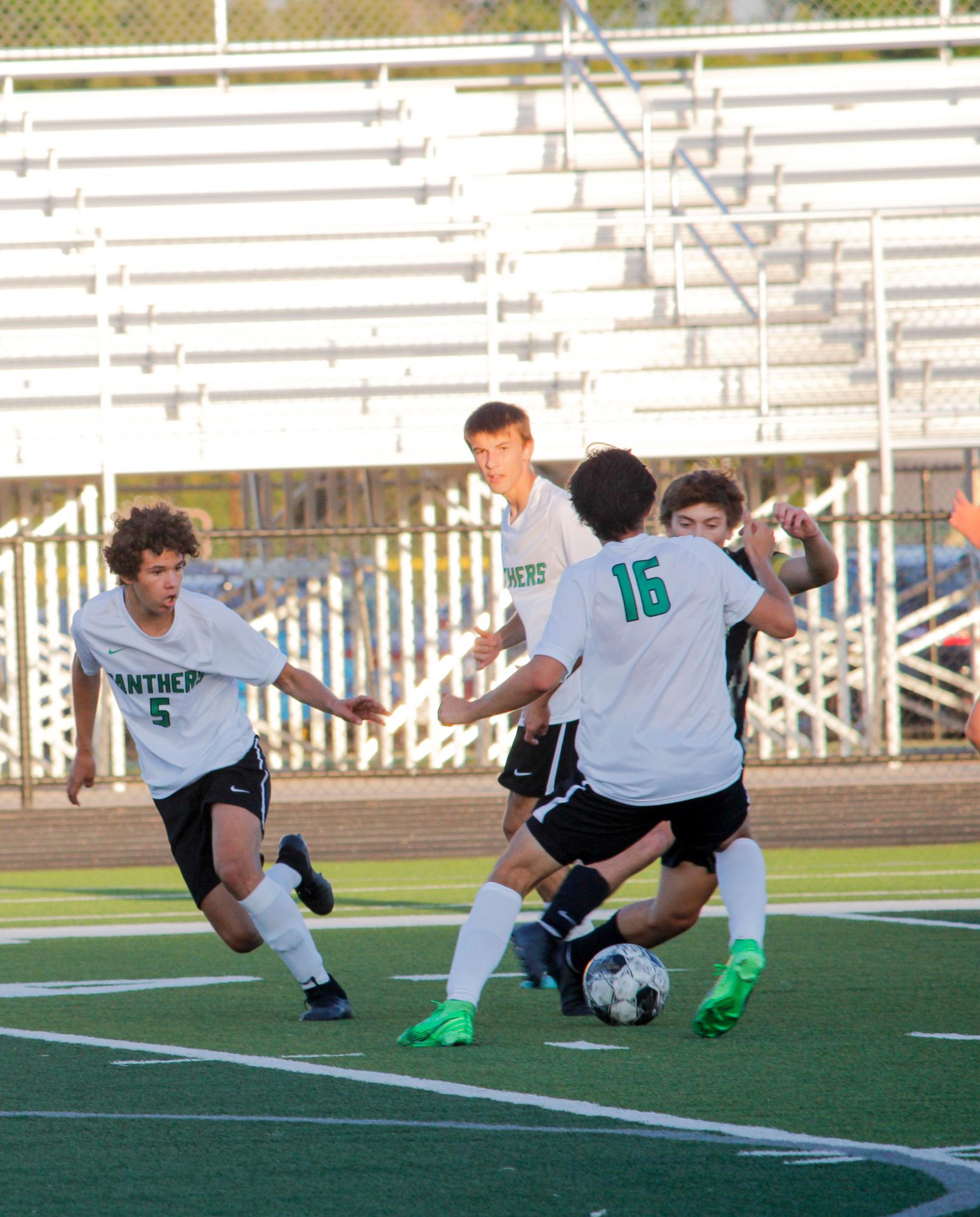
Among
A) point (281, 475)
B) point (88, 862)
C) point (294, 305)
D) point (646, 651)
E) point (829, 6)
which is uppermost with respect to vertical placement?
point (829, 6)

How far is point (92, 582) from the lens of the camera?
16.0m

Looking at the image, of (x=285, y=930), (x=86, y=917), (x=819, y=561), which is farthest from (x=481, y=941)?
(x=86, y=917)

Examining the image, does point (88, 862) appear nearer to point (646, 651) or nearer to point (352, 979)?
point (352, 979)

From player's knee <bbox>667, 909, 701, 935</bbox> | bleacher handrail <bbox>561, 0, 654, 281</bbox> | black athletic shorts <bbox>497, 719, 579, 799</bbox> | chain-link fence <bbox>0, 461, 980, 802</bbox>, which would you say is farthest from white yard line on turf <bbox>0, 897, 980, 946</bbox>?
bleacher handrail <bbox>561, 0, 654, 281</bbox>

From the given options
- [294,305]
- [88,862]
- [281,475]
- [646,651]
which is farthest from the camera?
[281,475]

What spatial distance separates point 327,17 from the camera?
19.9 m

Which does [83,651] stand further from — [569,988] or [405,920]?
[405,920]

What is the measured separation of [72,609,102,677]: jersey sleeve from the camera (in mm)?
6309

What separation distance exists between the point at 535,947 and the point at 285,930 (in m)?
0.80

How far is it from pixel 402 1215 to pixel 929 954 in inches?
171

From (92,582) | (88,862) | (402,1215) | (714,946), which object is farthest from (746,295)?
(402,1215)

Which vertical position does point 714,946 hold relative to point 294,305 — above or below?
below

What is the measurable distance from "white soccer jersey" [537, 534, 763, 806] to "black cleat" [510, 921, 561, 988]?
878 mm

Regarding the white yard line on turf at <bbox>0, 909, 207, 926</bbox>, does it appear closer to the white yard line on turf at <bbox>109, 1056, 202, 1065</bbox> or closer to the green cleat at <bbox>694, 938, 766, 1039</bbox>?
the white yard line on turf at <bbox>109, 1056, 202, 1065</bbox>
